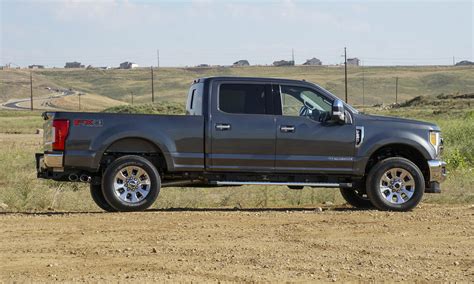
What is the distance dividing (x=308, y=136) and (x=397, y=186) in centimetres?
152

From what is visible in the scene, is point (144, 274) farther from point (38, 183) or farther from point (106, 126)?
point (38, 183)

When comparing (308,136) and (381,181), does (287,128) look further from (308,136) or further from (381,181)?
(381,181)

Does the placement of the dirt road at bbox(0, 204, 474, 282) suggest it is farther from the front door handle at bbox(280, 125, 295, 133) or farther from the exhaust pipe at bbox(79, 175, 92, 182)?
the front door handle at bbox(280, 125, 295, 133)

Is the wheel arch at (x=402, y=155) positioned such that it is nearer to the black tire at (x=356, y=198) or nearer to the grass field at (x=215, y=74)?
the black tire at (x=356, y=198)

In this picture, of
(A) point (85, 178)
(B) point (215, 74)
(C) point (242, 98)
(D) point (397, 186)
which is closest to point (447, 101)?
(D) point (397, 186)

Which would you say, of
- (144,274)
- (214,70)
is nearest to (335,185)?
(144,274)

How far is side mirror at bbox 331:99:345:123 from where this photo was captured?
11.7 metres

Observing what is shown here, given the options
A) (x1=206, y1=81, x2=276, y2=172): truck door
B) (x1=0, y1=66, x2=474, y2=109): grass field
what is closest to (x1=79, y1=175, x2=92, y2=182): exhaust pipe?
(x1=206, y1=81, x2=276, y2=172): truck door

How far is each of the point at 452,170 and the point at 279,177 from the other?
8846 mm

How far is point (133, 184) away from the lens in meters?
11.5

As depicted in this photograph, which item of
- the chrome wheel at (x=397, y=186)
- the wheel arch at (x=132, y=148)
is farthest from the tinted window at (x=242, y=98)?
the chrome wheel at (x=397, y=186)

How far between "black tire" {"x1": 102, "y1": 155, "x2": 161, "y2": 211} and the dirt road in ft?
1.07

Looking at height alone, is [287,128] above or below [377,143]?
above

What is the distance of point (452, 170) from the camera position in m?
19.6
